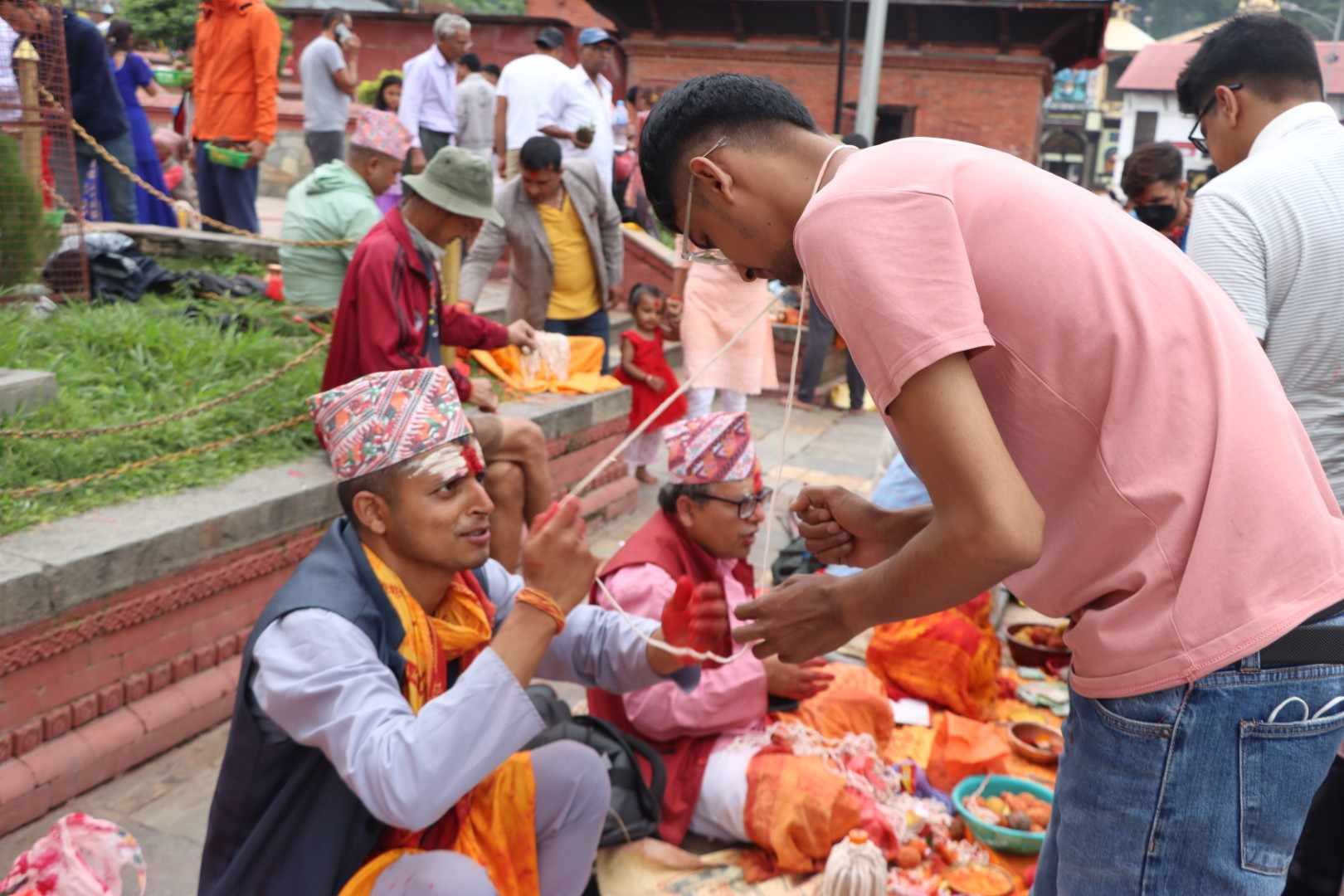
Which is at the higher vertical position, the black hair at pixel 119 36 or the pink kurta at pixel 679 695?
the black hair at pixel 119 36

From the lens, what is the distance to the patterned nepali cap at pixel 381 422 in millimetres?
2410

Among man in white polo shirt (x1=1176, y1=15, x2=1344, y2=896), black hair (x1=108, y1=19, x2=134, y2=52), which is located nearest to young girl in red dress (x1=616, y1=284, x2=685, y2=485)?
man in white polo shirt (x1=1176, y1=15, x2=1344, y2=896)

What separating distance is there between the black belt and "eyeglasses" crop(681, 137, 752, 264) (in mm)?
936

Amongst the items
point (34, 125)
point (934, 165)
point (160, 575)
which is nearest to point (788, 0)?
point (34, 125)

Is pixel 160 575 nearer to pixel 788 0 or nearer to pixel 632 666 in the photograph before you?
pixel 632 666

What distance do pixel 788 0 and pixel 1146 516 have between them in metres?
17.3

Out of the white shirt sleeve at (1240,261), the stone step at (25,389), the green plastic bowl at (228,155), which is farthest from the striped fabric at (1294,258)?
the green plastic bowl at (228,155)

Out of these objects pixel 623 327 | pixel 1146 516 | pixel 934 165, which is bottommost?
pixel 623 327

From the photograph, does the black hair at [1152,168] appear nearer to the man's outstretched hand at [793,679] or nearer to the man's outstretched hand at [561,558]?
the man's outstretched hand at [793,679]

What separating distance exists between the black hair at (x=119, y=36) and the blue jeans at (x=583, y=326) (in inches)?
210

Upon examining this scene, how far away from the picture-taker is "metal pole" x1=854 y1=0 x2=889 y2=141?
841 centimetres

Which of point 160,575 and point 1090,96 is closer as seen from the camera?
point 160,575

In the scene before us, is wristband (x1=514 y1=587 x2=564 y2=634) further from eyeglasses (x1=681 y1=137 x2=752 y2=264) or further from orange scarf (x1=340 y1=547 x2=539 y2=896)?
eyeglasses (x1=681 y1=137 x2=752 y2=264)

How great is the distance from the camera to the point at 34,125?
569 centimetres
